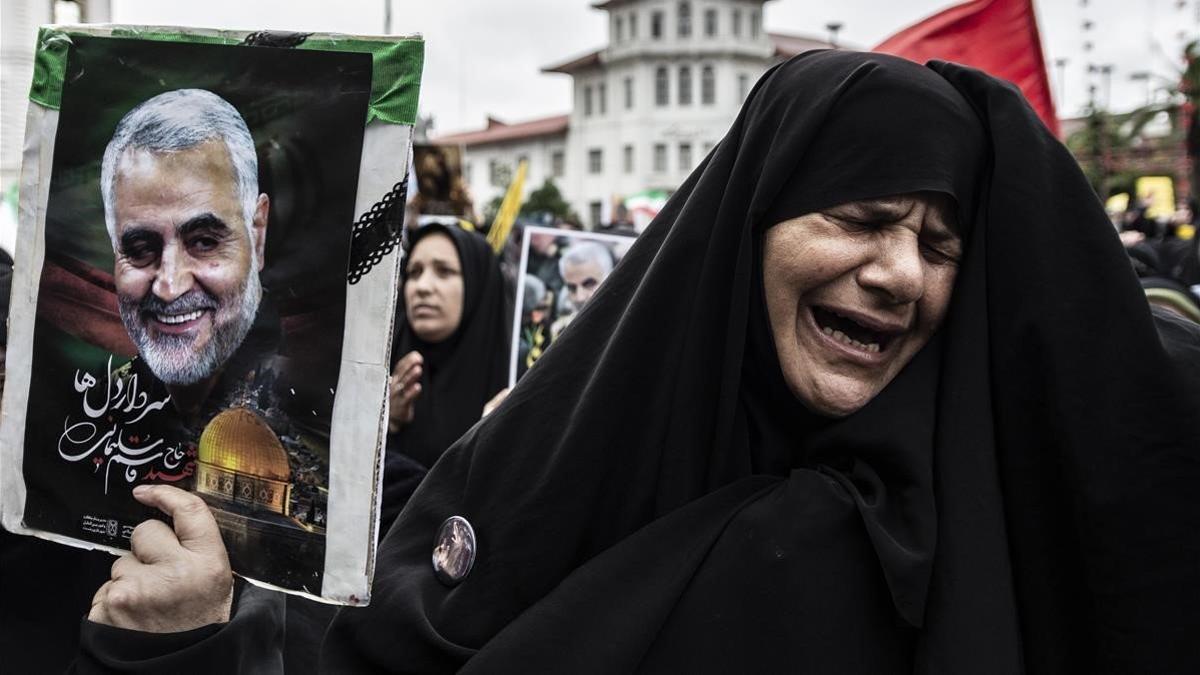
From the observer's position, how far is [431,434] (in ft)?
17.0

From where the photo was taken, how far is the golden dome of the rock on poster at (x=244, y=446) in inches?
70.2

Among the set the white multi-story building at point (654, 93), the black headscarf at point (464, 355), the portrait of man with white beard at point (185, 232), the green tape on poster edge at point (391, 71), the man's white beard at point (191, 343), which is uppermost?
the white multi-story building at point (654, 93)

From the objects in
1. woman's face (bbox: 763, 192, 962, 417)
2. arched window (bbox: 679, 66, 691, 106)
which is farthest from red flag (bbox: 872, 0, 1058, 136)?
arched window (bbox: 679, 66, 691, 106)

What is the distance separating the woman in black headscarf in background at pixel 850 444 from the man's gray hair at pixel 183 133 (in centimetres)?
58

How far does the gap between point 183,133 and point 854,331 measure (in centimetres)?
108

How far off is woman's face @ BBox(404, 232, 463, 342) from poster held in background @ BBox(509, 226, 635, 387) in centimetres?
45

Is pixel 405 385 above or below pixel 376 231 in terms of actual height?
below

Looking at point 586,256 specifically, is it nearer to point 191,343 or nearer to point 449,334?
point 449,334

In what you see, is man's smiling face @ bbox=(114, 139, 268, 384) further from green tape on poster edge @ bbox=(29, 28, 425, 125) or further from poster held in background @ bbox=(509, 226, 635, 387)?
poster held in background @ bbox=(509, 226, 635, 387)

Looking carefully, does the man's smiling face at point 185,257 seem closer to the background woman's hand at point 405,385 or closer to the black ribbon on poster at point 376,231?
the black ribbon on poster at point 376,231

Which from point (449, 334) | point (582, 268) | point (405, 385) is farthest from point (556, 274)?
point (405, 385)

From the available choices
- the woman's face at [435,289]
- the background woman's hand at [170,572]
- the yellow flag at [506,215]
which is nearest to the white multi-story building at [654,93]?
the yellow flag at [506,215]

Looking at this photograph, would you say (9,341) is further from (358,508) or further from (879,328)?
(879,328)

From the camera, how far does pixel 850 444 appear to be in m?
1.86
